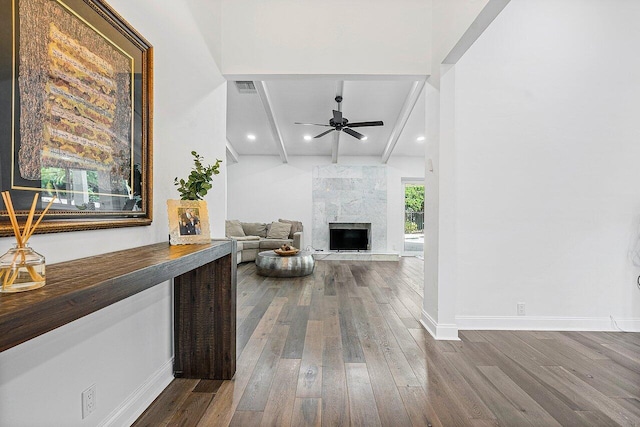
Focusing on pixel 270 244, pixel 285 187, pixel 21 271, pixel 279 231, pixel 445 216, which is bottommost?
pixel 270 244

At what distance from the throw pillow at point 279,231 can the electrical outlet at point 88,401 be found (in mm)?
5976

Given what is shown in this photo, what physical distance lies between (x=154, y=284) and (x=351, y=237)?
7.39 metres

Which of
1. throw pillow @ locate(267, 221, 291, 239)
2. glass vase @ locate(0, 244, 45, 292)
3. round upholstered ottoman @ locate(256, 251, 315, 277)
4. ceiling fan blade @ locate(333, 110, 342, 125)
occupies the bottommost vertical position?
round upholstered ottoman @ locate(256, 251, 315, 277)

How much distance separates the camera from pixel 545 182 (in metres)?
3.09

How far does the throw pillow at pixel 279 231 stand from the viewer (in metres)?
7.38

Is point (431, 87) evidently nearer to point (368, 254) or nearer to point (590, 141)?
point (590, 141)

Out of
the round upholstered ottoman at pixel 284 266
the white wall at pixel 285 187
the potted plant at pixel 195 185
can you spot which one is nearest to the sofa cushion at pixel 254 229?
the white wall at pixel 285 187

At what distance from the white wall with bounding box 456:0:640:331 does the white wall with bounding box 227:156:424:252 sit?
5389mm

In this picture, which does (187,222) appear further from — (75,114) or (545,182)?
(545,182)

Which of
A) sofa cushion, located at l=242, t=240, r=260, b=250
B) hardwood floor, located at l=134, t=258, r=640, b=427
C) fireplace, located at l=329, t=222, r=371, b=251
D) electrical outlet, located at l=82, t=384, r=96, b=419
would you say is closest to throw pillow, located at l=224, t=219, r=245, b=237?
sofa cushion, located at l=242, t=240, r=260, b=250

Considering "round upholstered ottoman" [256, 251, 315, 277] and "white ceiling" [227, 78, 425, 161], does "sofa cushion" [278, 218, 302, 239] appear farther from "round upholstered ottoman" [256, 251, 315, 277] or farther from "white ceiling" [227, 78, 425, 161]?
"round upholstered ottoman" [256, 251, 315, 277]

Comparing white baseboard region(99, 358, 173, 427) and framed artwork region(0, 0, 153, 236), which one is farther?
white baseboard region(99, 358, 173, 427)

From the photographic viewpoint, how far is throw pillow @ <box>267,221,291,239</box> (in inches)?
291

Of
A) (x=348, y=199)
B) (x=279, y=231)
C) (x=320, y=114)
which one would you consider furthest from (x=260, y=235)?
(x=320, y=114)
